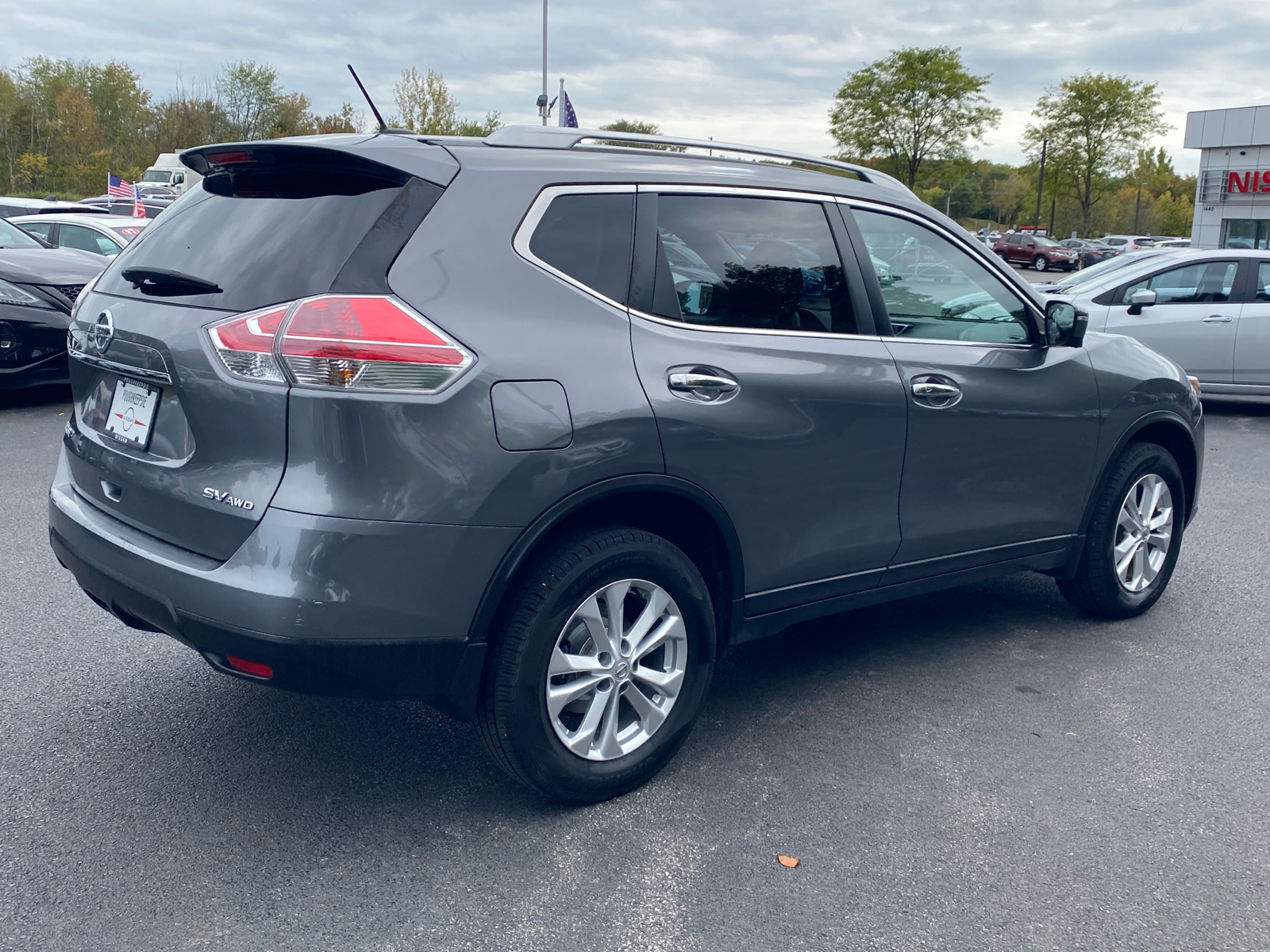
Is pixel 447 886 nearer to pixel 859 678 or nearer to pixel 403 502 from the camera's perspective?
pixel 403 502

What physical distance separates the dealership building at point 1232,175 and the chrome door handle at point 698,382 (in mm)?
43544

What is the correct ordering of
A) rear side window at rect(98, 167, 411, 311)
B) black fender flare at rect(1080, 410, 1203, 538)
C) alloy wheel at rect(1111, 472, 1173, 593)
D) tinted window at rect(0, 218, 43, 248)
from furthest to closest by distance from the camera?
tinted window at rect(0, 218, 43, 248) < alloy wheel at rect(1111, 472, 1173, 593) < black fender flare at rect(1080, 410, 1203, 538) < rear side window at rect(98, 167, 411, 311)

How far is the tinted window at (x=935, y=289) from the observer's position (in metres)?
3.89

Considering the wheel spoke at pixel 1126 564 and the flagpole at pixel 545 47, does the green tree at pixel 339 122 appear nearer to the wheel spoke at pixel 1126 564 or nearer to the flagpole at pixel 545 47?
the flagpole at pixel 545 47

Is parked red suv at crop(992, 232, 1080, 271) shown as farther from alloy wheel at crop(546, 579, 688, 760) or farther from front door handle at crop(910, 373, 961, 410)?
alloy wheel at crop(546, 579, 688, 760)

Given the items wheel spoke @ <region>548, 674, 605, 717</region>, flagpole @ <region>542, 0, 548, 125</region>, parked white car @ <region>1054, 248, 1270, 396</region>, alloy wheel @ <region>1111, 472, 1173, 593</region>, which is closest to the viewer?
wheel spoke @ <region>548, 674, 605, 717</region>

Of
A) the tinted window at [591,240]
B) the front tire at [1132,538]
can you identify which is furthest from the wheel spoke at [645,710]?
the front tire at [1132,538]

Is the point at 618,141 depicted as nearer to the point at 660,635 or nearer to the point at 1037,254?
the point at 660,635

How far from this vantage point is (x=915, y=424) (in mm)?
3814

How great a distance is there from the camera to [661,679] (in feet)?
10.8

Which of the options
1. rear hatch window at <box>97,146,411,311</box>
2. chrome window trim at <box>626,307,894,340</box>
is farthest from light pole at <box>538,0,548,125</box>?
→ rear hatch window at <box>97,146,411,311</box>

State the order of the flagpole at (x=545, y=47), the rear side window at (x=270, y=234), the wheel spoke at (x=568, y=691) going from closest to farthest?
the rear side window at (x=270, y=234)
the wheel spoke at (x=568, y=691)
the flagpole at (x=545, y=47)

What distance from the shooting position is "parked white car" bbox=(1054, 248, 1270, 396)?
10.9 metres

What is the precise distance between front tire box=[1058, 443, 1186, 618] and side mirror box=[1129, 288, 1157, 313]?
616 centimetres
